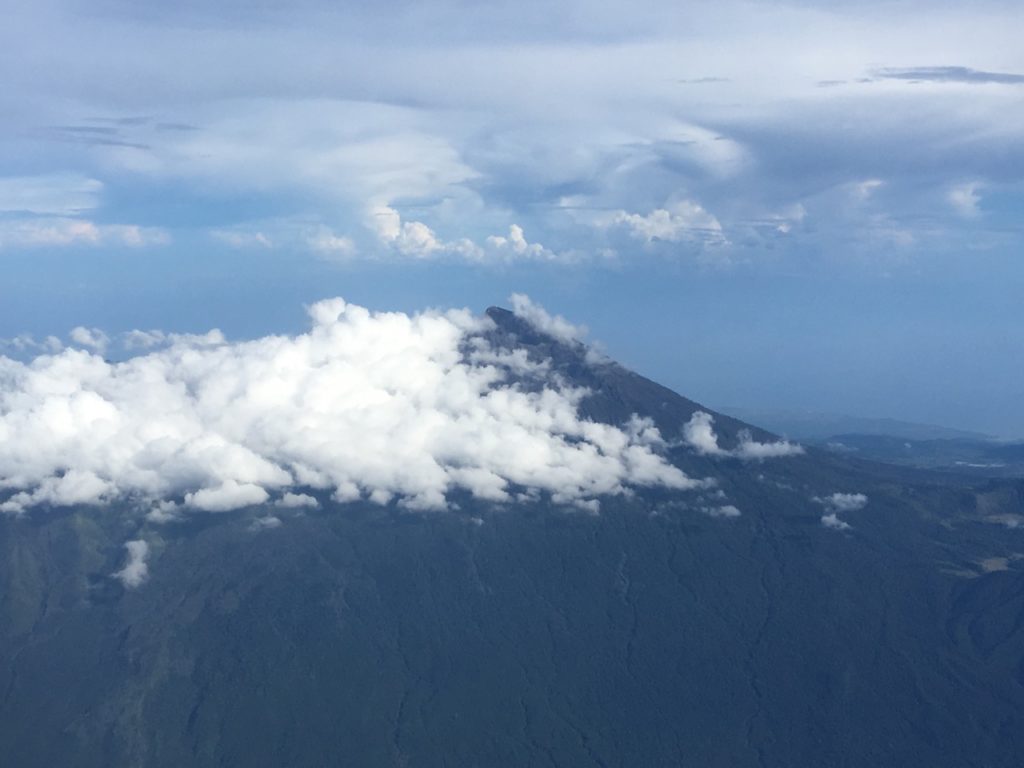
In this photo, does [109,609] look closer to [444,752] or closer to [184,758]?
[184,758]

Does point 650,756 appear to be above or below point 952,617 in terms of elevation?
below

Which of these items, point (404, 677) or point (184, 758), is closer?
point (184, 758)

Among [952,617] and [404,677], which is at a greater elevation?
[952,617]

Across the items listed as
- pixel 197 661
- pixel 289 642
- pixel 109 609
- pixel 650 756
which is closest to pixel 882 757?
pixel 650 756

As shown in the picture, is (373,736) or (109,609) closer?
(373,736)

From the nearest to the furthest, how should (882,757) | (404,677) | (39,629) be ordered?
(882,757)
(404,677)
(39,629)

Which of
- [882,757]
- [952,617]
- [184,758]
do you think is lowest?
[184,758]

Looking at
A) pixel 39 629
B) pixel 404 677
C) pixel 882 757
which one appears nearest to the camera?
pixel 882 757

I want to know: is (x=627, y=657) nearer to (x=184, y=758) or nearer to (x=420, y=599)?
(x=420, y=599)

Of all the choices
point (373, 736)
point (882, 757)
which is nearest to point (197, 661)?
point (373, 736)
